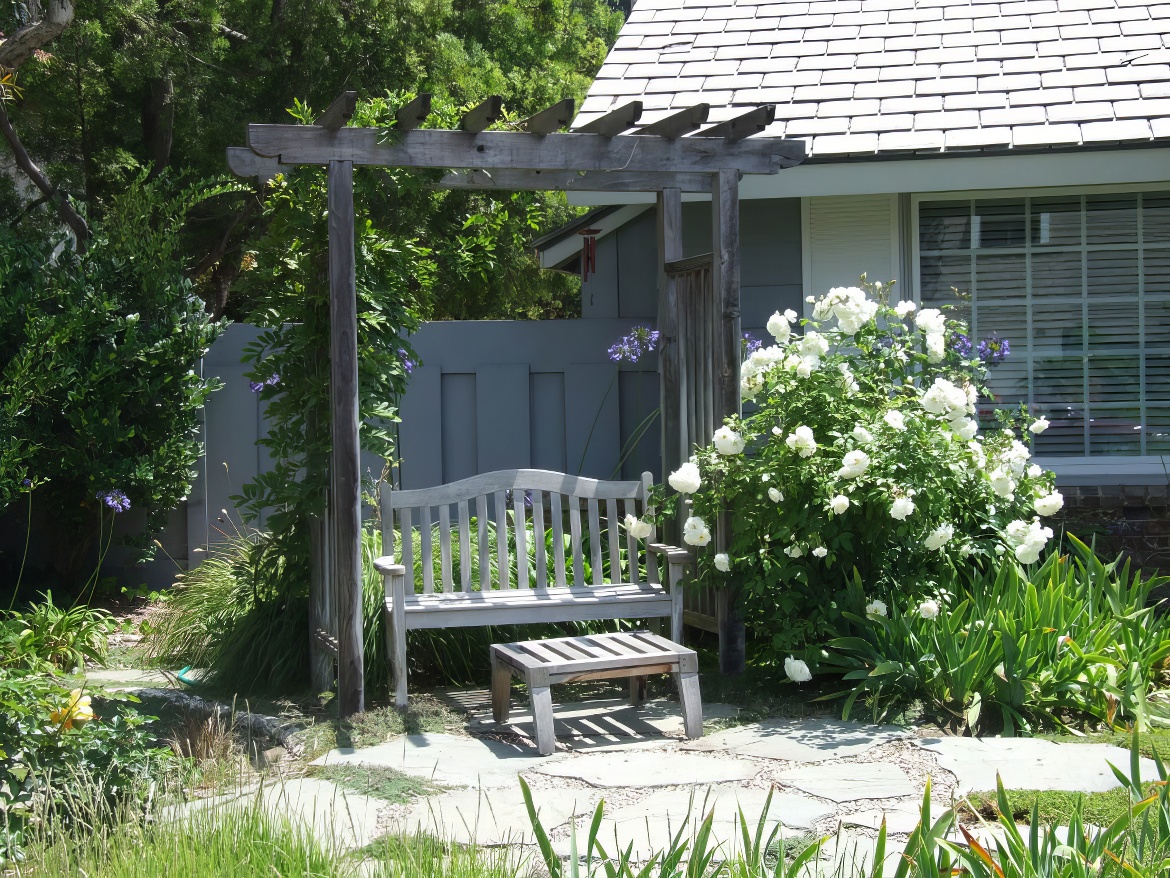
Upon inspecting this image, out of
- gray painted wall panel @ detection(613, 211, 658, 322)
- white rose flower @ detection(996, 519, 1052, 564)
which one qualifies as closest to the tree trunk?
gray painted wall panel @ detection(613, 211, 658, 322)

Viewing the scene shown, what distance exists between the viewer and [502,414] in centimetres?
785

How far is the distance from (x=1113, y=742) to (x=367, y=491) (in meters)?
3.48

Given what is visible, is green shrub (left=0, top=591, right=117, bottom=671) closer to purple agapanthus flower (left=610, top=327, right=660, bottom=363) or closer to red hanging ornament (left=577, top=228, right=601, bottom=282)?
purple agapanthus flower (left=610, top=327, right=660, bottom=363)

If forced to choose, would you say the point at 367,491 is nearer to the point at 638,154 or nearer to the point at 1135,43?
the point at 638,154

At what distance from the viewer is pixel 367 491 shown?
587 centimetres

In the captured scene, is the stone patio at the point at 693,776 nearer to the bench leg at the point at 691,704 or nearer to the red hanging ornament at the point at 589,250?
the bench leg at the point at 691,704

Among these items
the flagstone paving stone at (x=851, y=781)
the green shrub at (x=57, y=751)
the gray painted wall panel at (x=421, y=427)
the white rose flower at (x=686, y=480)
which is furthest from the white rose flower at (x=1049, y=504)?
the gray painted wall panel at (x=421, y=427)

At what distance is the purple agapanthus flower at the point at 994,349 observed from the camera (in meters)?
6.73

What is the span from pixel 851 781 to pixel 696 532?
168 cm

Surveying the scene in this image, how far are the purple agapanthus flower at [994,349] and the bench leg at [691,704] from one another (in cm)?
301

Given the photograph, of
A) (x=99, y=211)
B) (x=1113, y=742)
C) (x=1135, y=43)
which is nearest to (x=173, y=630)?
(x=1113, y=742)

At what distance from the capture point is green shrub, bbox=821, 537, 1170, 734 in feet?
15.3

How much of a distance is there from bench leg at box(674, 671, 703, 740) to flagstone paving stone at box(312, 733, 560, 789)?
0.58 meters

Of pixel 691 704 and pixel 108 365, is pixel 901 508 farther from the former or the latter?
pixel 108 365
